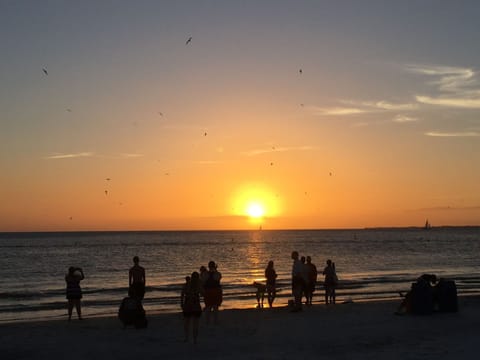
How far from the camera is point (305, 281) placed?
63.8 ft

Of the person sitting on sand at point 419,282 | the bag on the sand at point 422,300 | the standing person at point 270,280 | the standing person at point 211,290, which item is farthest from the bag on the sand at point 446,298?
the standing person at point 211,290

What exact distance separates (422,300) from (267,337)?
5.82 m

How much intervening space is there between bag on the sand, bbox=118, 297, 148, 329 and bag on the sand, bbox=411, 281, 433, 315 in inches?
315

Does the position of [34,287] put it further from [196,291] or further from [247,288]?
[196,291]

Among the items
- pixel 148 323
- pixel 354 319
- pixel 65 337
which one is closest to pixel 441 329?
pixel 354 319

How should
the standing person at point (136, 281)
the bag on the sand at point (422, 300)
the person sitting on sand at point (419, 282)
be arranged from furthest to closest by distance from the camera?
1. the bag on the sand at point (422, 300)
2. the person sitting on sand at point (419, 282)
3. the standing person at point (136, 281)

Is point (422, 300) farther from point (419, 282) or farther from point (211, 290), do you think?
point (211, 290)

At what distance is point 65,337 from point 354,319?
322 inches

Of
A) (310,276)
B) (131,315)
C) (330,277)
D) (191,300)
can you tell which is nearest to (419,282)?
(310,276)

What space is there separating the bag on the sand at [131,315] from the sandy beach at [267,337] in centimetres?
22

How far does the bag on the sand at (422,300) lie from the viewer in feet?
60.4

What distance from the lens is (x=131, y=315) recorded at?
1664 cm

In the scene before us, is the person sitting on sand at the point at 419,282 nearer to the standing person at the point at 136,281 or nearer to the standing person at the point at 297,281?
the standing person at the point at 297,281

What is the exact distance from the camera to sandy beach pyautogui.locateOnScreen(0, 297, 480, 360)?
13.2 metres
